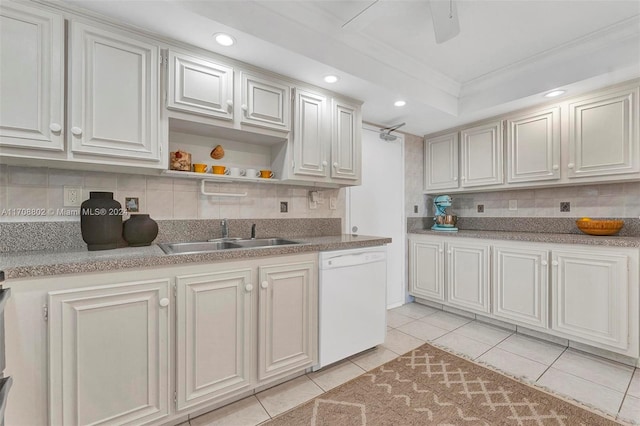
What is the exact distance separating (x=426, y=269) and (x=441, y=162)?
134 centimetres

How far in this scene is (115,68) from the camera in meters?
1.54

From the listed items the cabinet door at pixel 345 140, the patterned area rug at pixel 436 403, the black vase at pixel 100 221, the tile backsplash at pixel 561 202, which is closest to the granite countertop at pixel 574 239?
the tile backsplash at pixel 561 202

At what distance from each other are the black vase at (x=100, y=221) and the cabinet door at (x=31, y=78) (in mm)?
317

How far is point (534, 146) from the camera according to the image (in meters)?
2.74

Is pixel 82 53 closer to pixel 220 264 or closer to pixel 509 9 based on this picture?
pixel 220 264

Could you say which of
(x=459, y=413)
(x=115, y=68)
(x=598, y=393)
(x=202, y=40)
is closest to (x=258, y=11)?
(x=202, y=40)

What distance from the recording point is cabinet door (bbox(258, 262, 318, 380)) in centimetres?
173

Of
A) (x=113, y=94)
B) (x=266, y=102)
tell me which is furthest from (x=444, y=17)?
(x=113, y=94)

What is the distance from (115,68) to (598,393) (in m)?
3.46

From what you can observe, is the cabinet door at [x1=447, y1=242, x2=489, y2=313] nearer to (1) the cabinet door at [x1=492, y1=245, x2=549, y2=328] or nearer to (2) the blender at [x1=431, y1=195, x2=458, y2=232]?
(1) the cabinet door at [x1=492, y1=245, x2=549, y2=328]

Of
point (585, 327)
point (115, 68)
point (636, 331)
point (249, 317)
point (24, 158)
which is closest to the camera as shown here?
point (24, 158)

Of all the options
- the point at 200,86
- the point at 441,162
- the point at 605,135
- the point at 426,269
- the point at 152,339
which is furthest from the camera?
the point at 441,162

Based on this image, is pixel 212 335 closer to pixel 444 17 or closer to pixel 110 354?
pixel 110 354

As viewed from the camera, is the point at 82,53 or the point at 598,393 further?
the point at 598,393
